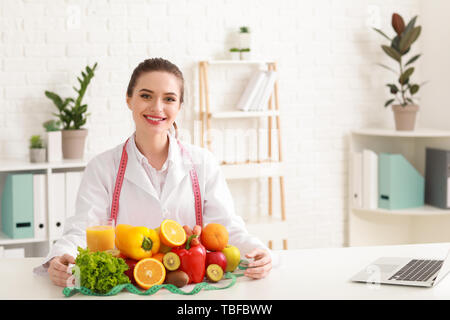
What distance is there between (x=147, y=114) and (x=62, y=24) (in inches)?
75.9

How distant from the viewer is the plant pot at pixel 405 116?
4.25 metres

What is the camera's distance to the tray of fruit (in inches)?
63.7

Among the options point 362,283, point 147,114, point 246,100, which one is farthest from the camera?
point 246,100

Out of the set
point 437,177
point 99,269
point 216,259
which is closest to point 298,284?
point 216,259

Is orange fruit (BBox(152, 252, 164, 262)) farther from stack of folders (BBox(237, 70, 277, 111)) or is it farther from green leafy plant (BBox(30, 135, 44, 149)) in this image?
stack of folders (BBox(237, 70, 277, 111))

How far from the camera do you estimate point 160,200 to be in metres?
2.23

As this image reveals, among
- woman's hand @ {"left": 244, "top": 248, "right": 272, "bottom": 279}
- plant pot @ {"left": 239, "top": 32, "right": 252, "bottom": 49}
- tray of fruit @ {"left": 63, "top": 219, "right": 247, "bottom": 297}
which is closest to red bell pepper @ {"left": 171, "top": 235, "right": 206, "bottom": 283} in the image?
tray of fruit @ {"left": 63, "top": 219, "right": 247, "bottom": 297}

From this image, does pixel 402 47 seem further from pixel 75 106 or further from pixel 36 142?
pixel 36 142

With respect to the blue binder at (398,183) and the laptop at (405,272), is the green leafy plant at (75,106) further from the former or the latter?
the laptop at (405,272)

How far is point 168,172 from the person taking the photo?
2250 mm

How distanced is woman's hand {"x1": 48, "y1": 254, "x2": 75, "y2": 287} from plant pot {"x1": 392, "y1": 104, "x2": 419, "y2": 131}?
119 inches

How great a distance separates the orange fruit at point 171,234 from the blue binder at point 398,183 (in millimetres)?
2764

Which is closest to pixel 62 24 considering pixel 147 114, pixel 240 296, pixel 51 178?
pixel 51 178
